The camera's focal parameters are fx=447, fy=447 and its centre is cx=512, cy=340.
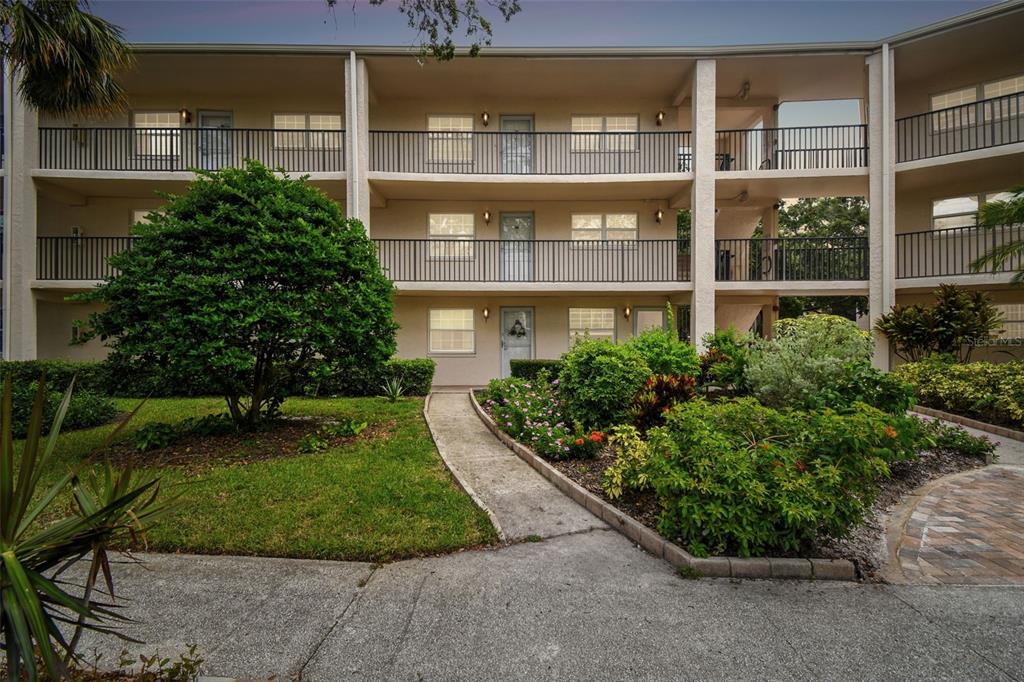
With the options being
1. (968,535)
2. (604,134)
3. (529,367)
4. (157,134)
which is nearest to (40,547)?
(968,535)

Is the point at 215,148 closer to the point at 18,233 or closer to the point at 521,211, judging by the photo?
the point at 18,233

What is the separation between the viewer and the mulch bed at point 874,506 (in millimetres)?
3889

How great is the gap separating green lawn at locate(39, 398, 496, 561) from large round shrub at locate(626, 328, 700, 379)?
4.36m

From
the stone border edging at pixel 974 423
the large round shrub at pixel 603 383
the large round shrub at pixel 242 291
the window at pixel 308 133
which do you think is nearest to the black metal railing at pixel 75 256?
the window at pixel 308 133

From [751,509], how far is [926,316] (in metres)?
11.6

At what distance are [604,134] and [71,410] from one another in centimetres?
1524

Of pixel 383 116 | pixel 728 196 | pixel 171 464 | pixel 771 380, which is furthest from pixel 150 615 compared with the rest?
pixel 728 196

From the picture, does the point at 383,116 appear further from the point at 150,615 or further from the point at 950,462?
the point at 950,462

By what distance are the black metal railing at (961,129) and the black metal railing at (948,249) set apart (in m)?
2.26

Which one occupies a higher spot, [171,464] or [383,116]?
[383,116]

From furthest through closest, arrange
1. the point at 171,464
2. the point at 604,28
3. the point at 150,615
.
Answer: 1. the point at 604,28
2. the point at 171,464
3. the point at 150,615

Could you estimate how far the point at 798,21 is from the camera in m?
14.3

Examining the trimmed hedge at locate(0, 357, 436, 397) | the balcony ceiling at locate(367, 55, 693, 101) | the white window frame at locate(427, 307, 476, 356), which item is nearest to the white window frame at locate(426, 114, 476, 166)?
the balcony ceiling at locate(367, 55, 693, 101)

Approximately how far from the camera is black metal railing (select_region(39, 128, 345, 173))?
13359mm
